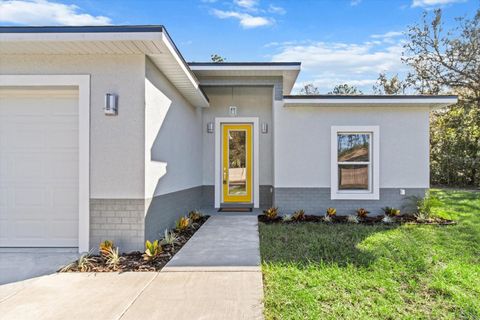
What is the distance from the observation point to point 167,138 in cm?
619

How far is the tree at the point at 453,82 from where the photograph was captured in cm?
1552

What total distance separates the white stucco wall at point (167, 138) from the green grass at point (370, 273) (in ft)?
7.50

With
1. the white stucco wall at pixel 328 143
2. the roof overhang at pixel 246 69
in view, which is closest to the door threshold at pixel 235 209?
the white stucco wall at pixel 328 143

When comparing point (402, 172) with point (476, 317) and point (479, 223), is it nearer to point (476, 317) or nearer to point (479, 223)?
point (479, 223)

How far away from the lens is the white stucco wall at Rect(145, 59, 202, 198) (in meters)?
5.14

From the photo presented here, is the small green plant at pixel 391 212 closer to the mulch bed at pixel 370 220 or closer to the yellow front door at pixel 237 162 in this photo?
the mulch bed at pixel 370 220

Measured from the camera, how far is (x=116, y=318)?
289 cm

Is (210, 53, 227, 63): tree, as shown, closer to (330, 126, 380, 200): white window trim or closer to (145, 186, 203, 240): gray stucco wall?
(145, 186, 203, 240): gray stucco wall

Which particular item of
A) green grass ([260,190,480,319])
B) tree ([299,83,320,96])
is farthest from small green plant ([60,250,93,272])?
tree ([299,83,320,96])

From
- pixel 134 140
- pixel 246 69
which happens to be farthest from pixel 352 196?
pixel 134 140

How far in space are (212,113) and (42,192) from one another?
17.7ft

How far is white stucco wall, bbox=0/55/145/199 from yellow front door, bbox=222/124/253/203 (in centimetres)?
470

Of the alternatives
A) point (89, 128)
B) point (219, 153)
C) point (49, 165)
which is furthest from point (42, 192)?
point (219, 153)

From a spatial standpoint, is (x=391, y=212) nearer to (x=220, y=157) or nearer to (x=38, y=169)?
(x=220, y=157)
